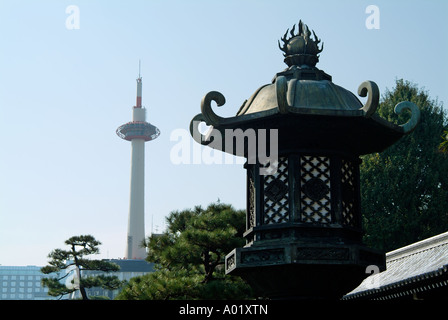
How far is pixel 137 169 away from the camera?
12169cm

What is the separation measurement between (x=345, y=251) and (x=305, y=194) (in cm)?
74

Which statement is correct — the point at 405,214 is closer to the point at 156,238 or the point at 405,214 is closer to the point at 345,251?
the point at 156,238

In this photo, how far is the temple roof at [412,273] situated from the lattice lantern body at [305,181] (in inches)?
206

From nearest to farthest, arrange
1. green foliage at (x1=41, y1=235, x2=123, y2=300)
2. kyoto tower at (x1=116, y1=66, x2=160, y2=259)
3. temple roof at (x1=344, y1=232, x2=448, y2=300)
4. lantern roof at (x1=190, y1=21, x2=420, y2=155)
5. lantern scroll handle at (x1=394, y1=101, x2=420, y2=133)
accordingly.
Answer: lantern roof at (x1=190, y1=21, x2=420, y2=155) < lantern scroll handle at (x1=394, y1=101, x2=420, y2=133) < temple roof at (x1=344, y1=232, x2=448, y2=300) < green foliage at (x1=41, y1=235, x2=123, y2=300) < kyoto tower at (x1=116, y1=66, x2=160, y2=259)

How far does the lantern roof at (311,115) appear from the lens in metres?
6.59

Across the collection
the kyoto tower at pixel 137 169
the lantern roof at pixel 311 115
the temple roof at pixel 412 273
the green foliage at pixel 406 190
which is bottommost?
the temple roof at pixel 412 273

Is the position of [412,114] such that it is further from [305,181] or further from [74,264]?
[74,264]

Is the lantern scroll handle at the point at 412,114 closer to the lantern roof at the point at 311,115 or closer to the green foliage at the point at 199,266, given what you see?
the lantern roof at the point at 311,115

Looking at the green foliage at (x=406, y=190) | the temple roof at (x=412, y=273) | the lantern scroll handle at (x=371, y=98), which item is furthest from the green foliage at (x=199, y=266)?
the lantern scroll handle at (x=371, y=98)

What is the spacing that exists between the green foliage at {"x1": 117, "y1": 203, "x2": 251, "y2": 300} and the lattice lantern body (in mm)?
11747

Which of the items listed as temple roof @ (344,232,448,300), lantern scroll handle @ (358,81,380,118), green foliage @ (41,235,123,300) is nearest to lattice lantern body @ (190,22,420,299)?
lantern scroll handle @ (358,81,380,118)

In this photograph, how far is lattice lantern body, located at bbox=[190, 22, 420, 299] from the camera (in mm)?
6430

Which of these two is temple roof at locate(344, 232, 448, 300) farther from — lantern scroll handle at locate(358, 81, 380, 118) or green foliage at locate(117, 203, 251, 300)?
lantern scroll handle at locate(358, 81, 380, 118)
